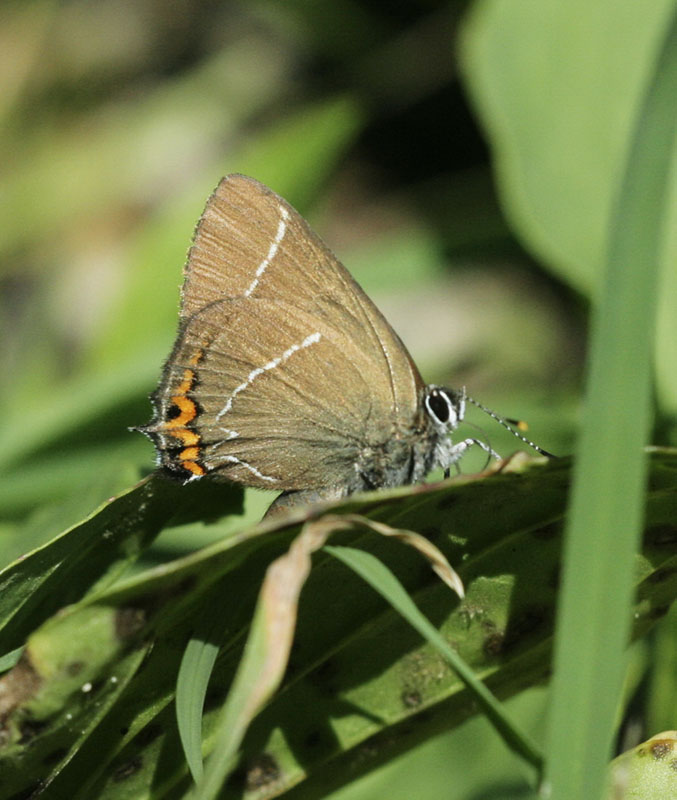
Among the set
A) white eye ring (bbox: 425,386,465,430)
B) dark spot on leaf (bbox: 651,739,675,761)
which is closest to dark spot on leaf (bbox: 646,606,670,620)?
dark spot on leaf (bbox: 651,739,675,761)

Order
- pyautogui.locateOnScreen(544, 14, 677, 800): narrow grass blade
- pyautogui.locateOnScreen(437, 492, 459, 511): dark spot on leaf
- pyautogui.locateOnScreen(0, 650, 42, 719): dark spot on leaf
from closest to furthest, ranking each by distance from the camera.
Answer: pyautogui.locateOnScreen(544, 14, 677, 800): narrow grass blade → pyautogui.locateOnScreen(0, 650, 42, 719): dark spot on leaf → pyautogui.locateOnScreen(437, 492, 459, 511): dark spot on leaf

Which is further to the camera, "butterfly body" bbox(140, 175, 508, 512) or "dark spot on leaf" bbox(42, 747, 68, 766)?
"butterfly body" bbox(140, 175, 508, 512)

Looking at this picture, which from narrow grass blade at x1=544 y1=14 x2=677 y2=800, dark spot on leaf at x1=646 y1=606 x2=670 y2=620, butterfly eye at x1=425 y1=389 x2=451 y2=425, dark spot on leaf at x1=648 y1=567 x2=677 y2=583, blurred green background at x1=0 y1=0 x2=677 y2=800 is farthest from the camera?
blurred green background at x1=0 y1=0 x2=677 y2=800

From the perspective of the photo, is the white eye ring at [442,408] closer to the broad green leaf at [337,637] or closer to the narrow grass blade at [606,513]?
the broad green leaf at [337,637]

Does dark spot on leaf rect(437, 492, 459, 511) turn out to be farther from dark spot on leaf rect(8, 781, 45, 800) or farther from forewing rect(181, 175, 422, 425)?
forewing rect(181, 175, 422, 425)

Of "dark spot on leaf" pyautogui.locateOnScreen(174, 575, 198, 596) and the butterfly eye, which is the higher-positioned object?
"dark spot on leaf" pyautogui.locateOnScreen(174, 575, 198, 596)

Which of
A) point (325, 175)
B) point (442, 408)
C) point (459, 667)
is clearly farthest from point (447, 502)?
point (325, 175)

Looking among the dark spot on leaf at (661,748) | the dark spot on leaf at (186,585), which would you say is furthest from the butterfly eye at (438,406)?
the dark spot on leaf at (186,585)
